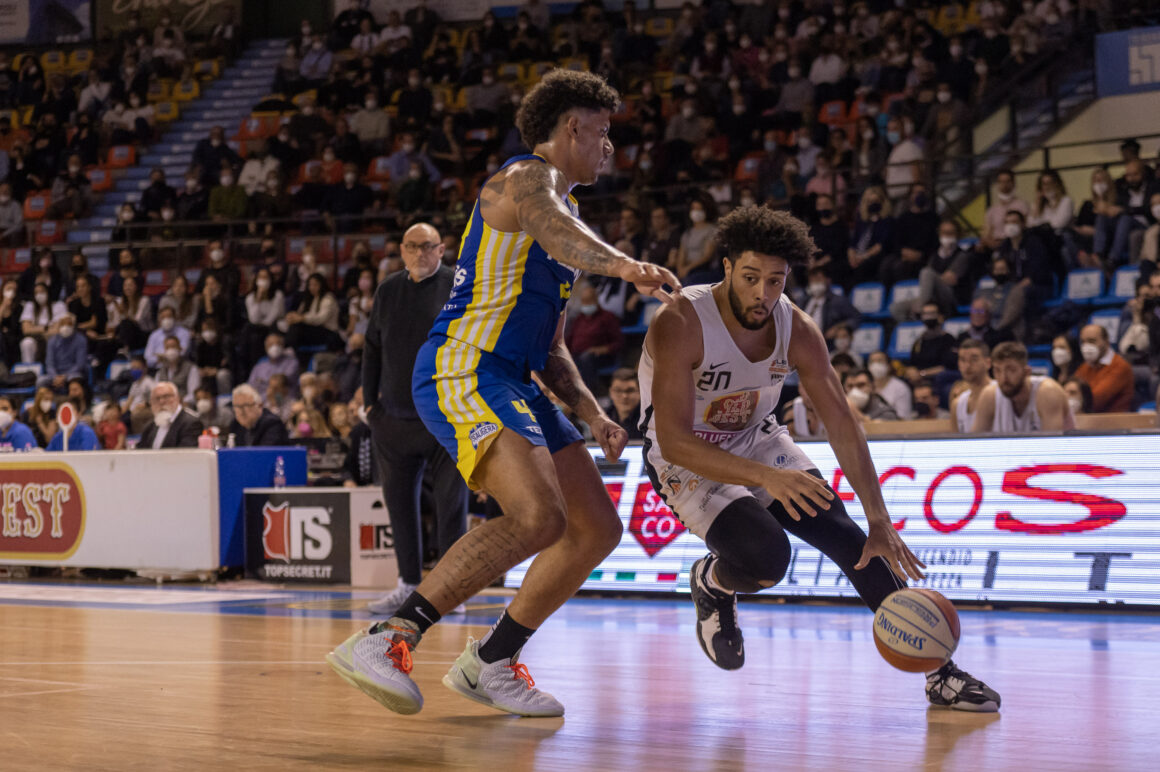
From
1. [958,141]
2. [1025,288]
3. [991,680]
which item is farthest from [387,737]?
[958,141]

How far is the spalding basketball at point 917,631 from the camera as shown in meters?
4.13

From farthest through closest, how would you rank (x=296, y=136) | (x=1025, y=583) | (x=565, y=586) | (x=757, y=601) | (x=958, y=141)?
(x=296, y=136)
(x=958, y=141)
(x=757, y=601)
(x=1025, y=583)
(x=565, y=586)

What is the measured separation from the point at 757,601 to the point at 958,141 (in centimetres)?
813

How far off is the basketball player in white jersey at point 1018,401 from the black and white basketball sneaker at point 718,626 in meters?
4.19

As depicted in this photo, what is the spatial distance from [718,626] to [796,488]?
102cm

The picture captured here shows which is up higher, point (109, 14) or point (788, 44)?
point (109, 14)

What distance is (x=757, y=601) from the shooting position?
8.48 m

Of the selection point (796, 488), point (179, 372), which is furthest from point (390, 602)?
point (179, 372)

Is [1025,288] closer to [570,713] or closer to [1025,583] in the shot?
[1025,583]

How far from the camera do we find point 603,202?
1609 centimetres

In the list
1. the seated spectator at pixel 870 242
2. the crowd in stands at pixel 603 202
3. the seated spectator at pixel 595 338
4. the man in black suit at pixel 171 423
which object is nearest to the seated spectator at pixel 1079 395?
the crowd in stands at pixel 603 202

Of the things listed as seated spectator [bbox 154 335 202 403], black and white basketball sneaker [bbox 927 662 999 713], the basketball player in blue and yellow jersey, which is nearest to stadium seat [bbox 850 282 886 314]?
seated spectator [bbox 154 335 202 403]

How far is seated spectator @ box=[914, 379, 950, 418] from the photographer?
1098 centimetres

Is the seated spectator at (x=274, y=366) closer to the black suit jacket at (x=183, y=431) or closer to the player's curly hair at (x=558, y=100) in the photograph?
the black suit jacket at (x=183, y=431)
